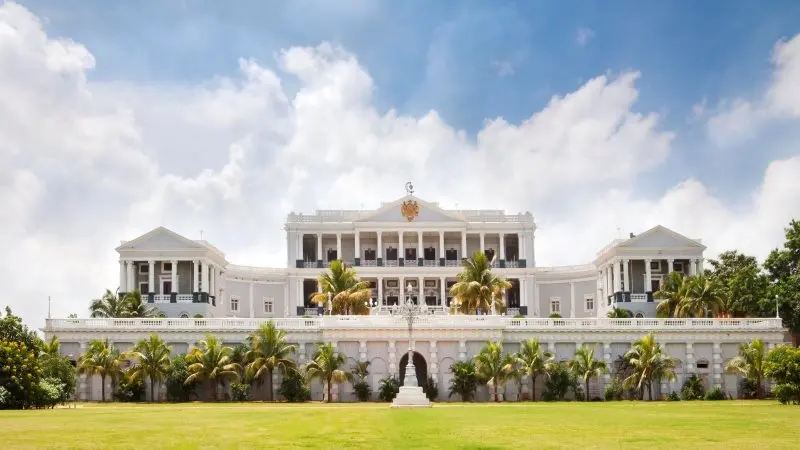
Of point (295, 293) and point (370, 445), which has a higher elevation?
point (295, 293)

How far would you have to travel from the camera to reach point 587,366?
234 feet

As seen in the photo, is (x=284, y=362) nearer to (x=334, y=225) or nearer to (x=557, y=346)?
(x=557, y=346)

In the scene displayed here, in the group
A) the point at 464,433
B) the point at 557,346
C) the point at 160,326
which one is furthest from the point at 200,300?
the point at 464,433

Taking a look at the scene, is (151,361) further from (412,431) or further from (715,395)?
(412,431)

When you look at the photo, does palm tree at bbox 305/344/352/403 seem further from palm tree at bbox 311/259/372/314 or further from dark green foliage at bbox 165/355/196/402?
palm tree at bbox 311/259/372/314

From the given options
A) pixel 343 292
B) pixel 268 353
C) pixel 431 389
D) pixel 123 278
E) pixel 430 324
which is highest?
pixel 123 278

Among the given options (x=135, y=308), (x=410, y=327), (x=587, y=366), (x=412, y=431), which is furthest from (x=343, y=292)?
(x=412, y=431)

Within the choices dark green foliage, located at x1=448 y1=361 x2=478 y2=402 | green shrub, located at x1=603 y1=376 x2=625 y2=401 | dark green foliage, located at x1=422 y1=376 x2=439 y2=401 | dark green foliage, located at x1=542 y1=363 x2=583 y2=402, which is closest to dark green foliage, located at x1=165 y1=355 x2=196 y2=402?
dark green foliage, located at x1=422 y1=376 x2=439 y2=401

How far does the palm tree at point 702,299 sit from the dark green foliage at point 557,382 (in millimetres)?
18201

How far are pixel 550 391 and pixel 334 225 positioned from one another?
43.9 m

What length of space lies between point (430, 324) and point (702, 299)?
982 inches

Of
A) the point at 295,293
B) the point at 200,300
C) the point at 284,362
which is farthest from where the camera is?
the point at 295,293

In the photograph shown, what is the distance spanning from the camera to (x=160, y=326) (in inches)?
2889

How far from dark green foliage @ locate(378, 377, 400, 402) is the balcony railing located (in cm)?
402
